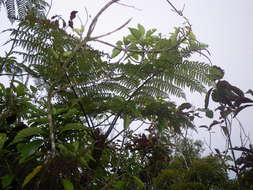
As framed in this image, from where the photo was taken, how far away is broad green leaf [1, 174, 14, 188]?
35.9 inches

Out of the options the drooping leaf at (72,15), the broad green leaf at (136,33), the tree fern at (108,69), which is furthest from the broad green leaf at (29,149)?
the broad green leaf at (136,33)

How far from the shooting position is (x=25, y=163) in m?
1.01

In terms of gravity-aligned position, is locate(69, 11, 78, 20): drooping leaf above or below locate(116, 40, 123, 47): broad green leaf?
below

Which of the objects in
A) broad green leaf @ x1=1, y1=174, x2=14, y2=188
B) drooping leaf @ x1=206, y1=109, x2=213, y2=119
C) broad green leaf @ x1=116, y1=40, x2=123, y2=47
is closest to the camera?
broad green leaf @ x1=1, y1=174, x2=14, y2=188

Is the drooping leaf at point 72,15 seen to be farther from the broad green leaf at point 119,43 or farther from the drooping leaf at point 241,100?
the drooping leaf at point 241,100

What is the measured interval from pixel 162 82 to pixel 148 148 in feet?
3.47

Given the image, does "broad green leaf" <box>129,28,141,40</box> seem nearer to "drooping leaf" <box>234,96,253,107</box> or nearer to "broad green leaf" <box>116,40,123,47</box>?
"broad green leaf" <box>116,40,123,47</box>

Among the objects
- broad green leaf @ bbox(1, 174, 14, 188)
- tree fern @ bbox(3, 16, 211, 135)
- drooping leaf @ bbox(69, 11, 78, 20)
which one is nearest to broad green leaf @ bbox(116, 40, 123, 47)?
tree fern @ bbox(3, 16, 211, 135)

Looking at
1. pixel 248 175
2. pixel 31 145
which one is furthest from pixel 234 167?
pixel 31 145

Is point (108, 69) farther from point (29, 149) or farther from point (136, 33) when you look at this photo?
point (29, 149)

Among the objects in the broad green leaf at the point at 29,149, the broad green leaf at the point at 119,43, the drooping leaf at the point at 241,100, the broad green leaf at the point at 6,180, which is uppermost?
the broad green leaf at the point at 119,43

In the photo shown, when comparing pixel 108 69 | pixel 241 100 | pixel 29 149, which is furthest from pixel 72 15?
pixel 241 100

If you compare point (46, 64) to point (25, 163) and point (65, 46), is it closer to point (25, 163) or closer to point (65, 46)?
point (65, 46)

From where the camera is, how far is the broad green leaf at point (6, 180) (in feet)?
2.99
